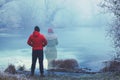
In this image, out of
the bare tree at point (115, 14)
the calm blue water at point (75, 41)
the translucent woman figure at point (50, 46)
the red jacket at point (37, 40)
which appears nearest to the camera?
the red jacket at point (37, 40)

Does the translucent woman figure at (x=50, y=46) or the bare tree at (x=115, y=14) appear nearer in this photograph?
the bare tree at (x=115, y=14)

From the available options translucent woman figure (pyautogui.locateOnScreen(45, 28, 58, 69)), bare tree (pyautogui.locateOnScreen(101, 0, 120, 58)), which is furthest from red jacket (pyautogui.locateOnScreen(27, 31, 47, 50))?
translucent woman figure (pyautogui.locateOnScreen(45, 28, 58, 69))

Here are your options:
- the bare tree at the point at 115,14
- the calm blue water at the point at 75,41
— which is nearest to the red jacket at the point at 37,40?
the bare tree at the point at 115,14

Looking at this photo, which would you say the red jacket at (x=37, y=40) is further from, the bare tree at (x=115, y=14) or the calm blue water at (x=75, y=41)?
the calm blue water at (x=75, y=41)

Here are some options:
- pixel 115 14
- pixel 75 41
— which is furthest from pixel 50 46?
pixel 75 41

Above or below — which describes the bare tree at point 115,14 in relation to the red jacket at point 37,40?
above

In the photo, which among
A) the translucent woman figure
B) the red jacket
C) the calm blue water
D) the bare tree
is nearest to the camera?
the red jacket

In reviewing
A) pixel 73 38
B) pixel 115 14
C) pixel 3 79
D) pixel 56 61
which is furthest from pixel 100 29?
pixel 3 79

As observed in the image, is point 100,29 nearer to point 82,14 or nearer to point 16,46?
point 82,14

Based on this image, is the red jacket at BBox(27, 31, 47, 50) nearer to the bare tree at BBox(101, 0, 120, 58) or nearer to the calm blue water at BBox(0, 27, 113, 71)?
the bare tree at BBox(101, 0, 120, 58)

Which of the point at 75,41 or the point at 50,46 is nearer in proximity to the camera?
the point at 50,46

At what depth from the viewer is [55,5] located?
4403 centimetres

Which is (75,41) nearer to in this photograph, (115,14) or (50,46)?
(50,46)

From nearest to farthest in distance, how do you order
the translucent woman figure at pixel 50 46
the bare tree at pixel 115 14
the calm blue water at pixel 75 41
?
the bare tree at pixel 115 14, the translucent woman figure at pixel 50 46, the calm blue water at pixel 75 41
